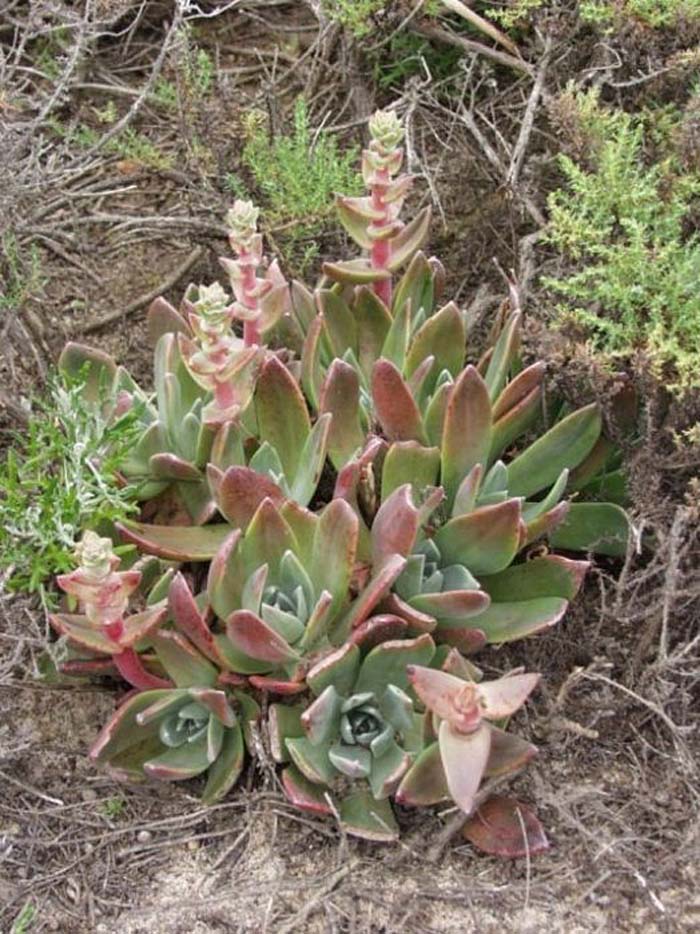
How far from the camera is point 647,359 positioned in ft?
7.53

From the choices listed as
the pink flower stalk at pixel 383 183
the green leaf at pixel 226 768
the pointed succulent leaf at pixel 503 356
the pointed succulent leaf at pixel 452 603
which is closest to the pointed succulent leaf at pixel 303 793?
the green leaf at pixel 226 768

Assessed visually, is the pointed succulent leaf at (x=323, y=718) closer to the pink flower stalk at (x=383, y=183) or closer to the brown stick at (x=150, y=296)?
the pink flower stalk at (x=383, y=183)

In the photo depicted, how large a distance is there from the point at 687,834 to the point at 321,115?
2428mm

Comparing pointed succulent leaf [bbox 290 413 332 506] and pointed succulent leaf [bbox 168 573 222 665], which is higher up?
pointed succulent leaf [bbox 290 413 332 506]

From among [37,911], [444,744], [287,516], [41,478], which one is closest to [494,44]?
[287,516]

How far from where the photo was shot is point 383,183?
2467mm

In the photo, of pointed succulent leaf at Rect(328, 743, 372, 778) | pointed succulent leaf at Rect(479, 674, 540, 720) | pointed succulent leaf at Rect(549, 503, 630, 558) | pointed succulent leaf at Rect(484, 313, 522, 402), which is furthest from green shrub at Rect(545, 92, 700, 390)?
pointed succulent leaf at Rect(328, 743, 372, 778)

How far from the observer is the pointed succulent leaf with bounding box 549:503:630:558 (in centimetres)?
250

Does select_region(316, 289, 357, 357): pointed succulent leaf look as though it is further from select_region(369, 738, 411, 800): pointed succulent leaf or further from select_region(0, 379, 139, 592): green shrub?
select_region(369, 738, 411, 800): pointed succulent leaf

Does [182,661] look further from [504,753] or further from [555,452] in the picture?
[555,452]

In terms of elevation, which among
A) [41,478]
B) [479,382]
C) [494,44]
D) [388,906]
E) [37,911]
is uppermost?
[494,44]

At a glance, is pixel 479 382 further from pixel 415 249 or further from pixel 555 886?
pixel 555 886

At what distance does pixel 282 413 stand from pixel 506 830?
962mm

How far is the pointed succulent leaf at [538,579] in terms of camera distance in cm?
230
